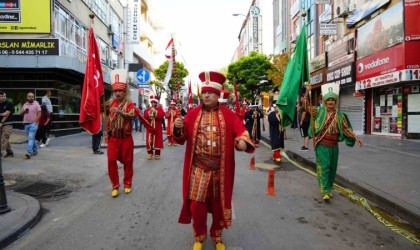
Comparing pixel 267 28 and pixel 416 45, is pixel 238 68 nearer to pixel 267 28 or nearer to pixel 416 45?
pixel 267 28

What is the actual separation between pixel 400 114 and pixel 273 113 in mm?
7969

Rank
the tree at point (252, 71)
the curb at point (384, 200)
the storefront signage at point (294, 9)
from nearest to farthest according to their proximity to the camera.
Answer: the curb at point (384, 200), the storefront signage at point (294, 9), the tree at point (252, 71)

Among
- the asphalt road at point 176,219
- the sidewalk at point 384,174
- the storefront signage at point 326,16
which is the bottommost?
the asphalt road at point 176,219

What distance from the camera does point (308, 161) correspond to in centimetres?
1045

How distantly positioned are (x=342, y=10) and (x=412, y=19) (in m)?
7.57

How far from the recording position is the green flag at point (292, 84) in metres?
6.41

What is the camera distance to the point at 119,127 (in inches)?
258

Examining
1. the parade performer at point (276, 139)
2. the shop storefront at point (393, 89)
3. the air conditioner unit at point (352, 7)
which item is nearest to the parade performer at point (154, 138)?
A: the parade performer at point (276, 139)

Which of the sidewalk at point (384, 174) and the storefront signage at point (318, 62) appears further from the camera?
the storefront signage at point (318, 62)

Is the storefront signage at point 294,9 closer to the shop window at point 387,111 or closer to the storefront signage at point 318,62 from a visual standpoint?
the storefront signage at point 318,62

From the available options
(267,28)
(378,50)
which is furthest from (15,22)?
(267,28)

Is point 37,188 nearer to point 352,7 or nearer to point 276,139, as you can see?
point 276,139

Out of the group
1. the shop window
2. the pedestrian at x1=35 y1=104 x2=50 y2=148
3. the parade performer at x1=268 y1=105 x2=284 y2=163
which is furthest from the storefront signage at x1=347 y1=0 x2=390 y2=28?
the pedestrian at x1=35 y1=104 x2=50 y2=148

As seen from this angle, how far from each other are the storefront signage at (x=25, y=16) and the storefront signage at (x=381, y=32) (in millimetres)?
15506
